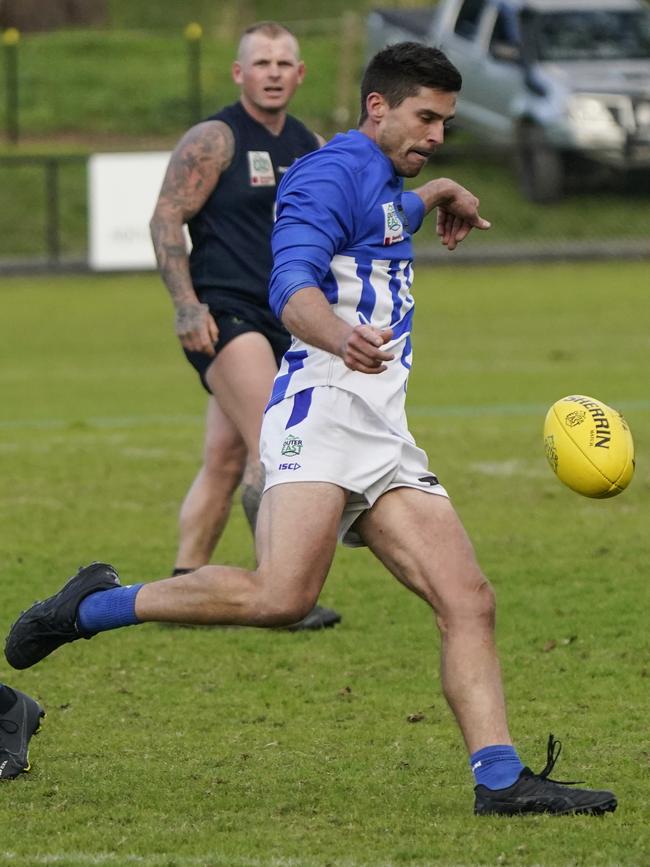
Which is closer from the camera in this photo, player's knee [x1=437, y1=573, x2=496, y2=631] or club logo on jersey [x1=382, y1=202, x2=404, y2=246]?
player's knee [x1=437, y1=573, x2=496, y2=631]

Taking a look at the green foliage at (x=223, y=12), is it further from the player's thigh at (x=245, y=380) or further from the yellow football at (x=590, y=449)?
the yellow football at (x=590, y=449)

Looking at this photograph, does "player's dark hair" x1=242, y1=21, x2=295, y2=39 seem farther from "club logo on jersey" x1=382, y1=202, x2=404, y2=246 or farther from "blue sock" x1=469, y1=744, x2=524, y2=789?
"blue sock" x1=469, y1=744, x2=524, y2=789

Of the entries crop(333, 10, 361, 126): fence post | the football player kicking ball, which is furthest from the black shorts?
crop(333, 10, 361, 126): fence post

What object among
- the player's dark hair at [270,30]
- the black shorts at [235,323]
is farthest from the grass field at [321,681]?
the player's dark hair at [270,30]

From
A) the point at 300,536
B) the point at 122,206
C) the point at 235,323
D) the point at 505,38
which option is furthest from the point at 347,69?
the point at 300,536

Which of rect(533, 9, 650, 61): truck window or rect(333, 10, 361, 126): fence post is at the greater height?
rect(533, 9, 650, 61): truck window

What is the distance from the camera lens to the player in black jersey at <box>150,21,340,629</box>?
7488mm

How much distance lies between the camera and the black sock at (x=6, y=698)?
18.1ft

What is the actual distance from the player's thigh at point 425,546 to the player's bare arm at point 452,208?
1.01m

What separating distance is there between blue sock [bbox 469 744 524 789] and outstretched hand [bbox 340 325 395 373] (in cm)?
108

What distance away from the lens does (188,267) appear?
25.1ft

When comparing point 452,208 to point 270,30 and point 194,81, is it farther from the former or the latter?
point 194,81

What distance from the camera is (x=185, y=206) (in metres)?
7.63

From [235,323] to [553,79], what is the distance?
18492mm
